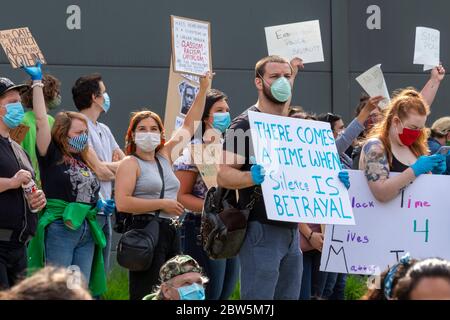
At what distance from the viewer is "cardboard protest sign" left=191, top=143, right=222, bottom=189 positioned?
782cm

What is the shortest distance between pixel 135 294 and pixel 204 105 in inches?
58.7

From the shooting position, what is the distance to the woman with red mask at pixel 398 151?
7.13 meters

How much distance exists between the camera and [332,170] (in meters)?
6.79

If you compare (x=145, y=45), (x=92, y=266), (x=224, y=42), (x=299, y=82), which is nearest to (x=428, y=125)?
(x=299, y=82)

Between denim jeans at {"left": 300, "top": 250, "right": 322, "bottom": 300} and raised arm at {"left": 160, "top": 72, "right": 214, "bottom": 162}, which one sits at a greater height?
raised arm at {"left": 160, "top": 72, "right": 214, "bottom": 162}

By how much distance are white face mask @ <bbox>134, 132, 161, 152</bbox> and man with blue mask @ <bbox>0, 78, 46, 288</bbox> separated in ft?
2.61

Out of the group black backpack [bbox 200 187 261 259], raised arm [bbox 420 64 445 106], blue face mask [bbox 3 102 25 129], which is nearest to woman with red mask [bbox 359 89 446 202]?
black backpack [bbox 200 187 261 259]

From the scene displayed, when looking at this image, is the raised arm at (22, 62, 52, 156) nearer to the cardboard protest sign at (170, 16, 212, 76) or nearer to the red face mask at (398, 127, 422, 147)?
the cardboard protest sign at (170, 16, 212, 76)

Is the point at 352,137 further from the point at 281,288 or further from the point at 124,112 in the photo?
the point at 124,112

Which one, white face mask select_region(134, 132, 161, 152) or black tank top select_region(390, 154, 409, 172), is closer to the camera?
black tank top select_region(390, 154, 409, 172)

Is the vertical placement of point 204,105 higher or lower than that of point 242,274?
higher

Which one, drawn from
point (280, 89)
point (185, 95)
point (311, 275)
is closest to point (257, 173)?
point (280, 89)

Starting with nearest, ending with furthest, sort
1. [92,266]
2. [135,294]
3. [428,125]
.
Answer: [135,294]
[92,266]
[428,125]

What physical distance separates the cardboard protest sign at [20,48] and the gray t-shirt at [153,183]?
1.05m
